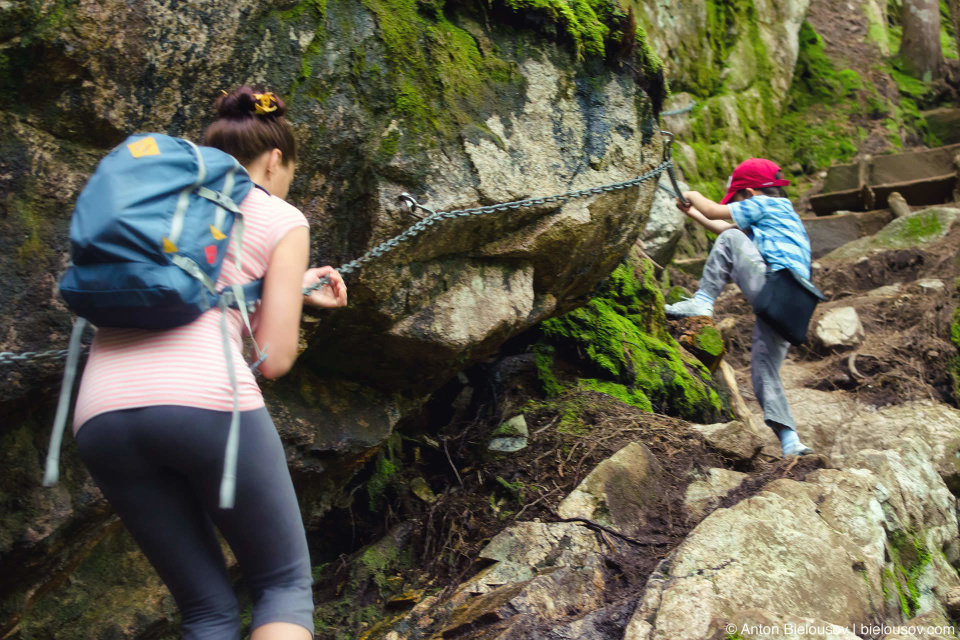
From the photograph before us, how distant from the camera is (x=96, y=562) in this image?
2938 mm

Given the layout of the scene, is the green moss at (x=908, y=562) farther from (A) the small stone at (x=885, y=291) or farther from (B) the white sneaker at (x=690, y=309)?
(A) the small stone at (x=885, y=291)

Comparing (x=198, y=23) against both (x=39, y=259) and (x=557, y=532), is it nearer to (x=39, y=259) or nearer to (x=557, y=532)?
(x=39, y=259)

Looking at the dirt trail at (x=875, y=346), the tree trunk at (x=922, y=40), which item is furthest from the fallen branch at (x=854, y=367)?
the tree trunk at (x=922, y=40)

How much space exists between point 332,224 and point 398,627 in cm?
175

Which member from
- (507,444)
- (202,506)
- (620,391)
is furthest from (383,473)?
(202,506)

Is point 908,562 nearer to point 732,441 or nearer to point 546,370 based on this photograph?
point 732,441

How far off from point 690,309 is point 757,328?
80 centimetres

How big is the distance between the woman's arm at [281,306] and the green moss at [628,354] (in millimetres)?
3075

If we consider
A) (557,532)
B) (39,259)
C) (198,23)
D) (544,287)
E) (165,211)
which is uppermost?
(198,23)

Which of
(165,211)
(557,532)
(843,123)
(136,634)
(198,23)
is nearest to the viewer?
(165,211)

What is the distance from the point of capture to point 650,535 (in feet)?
11.4

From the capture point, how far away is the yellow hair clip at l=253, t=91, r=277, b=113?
219 cm

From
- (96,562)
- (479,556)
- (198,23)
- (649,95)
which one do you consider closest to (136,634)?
(96,562)

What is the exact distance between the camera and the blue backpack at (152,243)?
1670 mm
